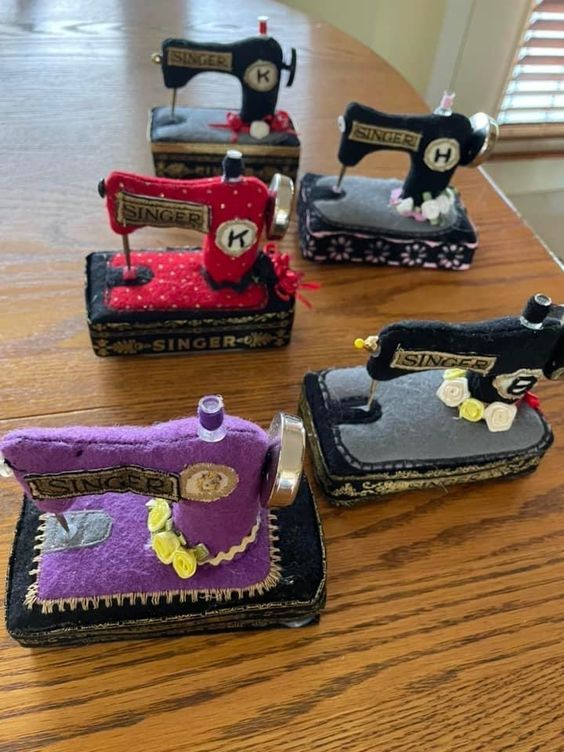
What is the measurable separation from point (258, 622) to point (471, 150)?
74cm

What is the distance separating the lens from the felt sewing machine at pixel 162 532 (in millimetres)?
569

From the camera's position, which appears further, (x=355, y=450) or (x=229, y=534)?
(x=355, y=450)

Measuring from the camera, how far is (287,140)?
1.15 meters

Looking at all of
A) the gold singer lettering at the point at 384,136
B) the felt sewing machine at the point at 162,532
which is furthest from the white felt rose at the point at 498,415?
the gold singer lettering at the point at 384,136

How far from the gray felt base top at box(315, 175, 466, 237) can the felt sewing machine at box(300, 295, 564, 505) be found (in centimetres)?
31

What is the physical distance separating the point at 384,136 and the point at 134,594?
731mm

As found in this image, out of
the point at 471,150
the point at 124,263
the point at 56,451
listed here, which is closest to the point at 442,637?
the point at 56,451

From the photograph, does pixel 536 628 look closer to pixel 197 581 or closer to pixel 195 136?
pixel 197 581

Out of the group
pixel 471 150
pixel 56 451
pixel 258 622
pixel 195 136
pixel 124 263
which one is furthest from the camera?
pixel 195 136

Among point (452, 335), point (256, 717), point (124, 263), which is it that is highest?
point (452, 335)

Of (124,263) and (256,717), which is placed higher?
(124,263)

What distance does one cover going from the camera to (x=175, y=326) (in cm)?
87

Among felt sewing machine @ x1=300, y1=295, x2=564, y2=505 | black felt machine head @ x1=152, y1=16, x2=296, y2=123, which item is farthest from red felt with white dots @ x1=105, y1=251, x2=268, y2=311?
black felt machine head @ x1=152, y1=16, x2=296, y2=123

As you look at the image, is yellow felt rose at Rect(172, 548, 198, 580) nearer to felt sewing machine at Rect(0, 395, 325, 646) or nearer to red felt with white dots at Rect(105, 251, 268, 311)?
felt sewing machine at Rect(0, 395, 325, 646)
